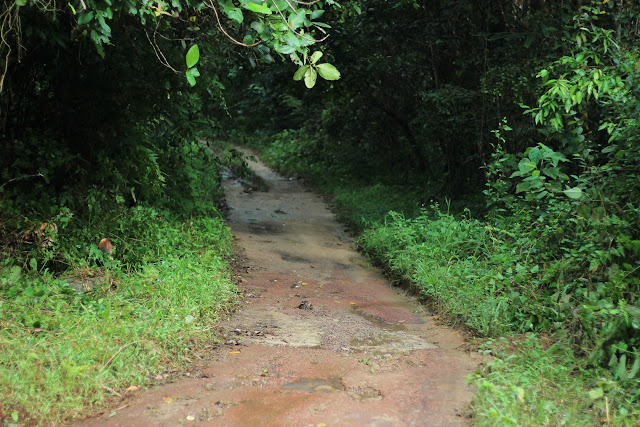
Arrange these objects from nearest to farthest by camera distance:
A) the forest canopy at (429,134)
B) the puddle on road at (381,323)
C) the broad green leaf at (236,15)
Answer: the broad green leaf at (236,15) → the forest canopy at (429,134) → the puddle on road at (381,323)

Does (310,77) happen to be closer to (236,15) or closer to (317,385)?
(236,15)

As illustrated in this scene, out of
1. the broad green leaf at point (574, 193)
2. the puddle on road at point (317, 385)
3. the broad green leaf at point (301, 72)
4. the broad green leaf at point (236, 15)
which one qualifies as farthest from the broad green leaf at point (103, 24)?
the broad green leaf at point (574, 193)

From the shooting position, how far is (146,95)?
262 inches

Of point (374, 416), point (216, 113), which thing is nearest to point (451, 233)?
point (374, 416)

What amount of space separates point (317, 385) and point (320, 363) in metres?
0.41

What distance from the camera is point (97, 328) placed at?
4.32 metres

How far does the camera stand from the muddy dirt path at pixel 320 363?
11.7 ft

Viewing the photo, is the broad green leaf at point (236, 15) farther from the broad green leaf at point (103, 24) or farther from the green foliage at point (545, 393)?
the green foliage at point (545, 393)

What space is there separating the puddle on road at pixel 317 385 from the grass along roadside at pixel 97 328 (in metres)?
0.88

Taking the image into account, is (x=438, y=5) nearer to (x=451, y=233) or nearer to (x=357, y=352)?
(x=451, y=233)

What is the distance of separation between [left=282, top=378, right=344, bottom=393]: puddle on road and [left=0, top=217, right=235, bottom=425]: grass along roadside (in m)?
0.88

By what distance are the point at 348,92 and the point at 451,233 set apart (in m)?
6.04

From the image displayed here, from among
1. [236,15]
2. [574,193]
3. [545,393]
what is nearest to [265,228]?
[574,193]

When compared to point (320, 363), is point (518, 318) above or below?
above
